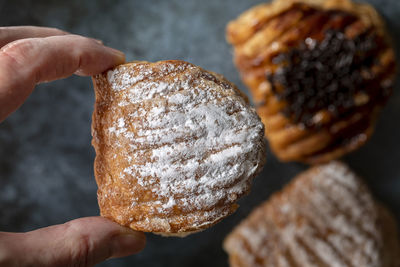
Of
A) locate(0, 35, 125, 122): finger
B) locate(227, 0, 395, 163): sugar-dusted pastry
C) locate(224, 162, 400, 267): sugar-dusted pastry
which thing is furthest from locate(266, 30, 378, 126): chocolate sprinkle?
locate(0, 35, 125, 122): finger

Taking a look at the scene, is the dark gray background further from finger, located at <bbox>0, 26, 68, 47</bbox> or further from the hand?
the hand

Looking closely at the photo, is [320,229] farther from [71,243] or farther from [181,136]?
[71,243]

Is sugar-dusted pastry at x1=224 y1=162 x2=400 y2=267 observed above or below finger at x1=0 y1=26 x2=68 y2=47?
below

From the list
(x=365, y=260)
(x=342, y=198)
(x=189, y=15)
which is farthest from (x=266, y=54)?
(x=365, y=260)

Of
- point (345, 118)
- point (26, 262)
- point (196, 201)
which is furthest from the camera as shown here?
point (345, 118)

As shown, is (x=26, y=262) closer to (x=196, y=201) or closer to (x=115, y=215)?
(x=115, y=215)
